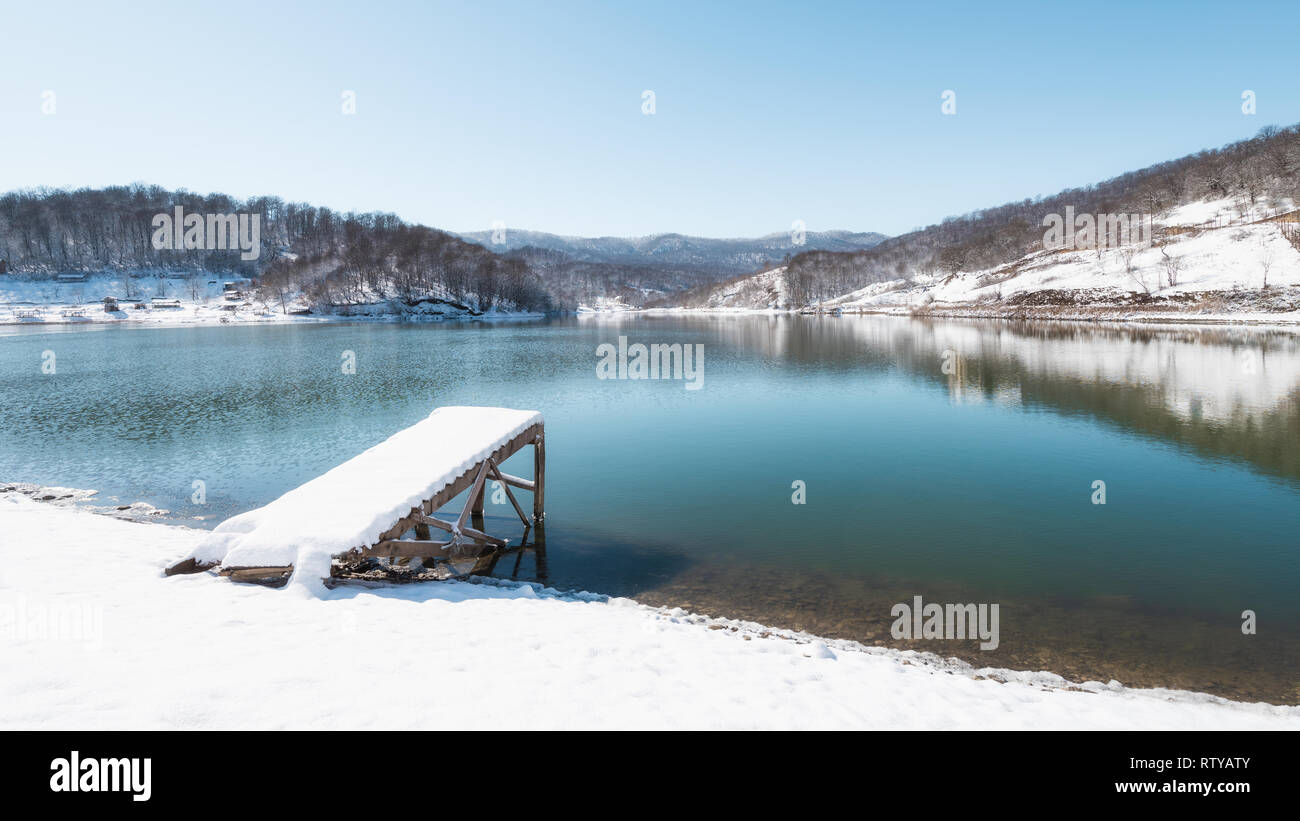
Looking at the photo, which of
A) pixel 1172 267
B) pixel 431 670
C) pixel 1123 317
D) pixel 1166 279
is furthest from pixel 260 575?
pixel 1172 267

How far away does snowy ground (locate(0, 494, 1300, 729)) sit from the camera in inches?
229

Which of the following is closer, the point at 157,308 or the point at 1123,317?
the point at 1123,317

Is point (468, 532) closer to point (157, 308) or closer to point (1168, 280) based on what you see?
point (1168, 280)

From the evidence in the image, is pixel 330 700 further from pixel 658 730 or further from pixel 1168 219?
pixel 1168 219

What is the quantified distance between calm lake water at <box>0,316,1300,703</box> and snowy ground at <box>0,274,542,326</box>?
10981cm

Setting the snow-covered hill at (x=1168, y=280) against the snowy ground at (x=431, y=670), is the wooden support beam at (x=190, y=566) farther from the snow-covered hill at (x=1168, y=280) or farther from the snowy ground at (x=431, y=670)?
the snow-covered hill at (x=1168, y=280)

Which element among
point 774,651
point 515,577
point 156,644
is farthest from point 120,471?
point 774,651

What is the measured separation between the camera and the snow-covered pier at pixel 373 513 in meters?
10.3
